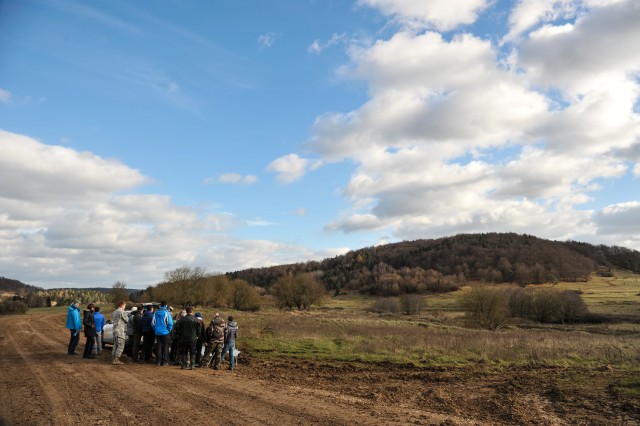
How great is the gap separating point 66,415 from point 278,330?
18.3m

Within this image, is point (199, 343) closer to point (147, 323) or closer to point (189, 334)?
point (189, 334)

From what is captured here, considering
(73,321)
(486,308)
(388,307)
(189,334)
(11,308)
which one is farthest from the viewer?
(388,307)

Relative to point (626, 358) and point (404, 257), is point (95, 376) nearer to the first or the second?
point (626, 358)

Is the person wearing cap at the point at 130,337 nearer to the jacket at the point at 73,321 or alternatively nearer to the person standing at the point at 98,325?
the person standing at the point at 98,325

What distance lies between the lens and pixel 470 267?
16662 cm

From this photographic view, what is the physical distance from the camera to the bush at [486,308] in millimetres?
46469

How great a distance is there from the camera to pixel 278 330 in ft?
85.7

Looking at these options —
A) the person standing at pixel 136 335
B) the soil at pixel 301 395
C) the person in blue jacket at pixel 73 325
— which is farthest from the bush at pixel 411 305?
the person in blue jacket at pixel 73 325

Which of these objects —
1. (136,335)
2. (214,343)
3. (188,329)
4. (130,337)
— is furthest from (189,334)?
(130,337)

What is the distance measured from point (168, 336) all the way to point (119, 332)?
1.64 m

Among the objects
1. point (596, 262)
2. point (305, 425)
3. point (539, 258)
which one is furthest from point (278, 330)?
point (596, 262)

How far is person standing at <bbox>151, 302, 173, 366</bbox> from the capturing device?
14.4 metres

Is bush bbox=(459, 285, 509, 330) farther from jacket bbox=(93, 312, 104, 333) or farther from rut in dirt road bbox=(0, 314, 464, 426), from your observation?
jacket bbox=(93, 312, 104, 333)

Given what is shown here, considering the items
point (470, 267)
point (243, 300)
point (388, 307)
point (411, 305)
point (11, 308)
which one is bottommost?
point (388, 307)
